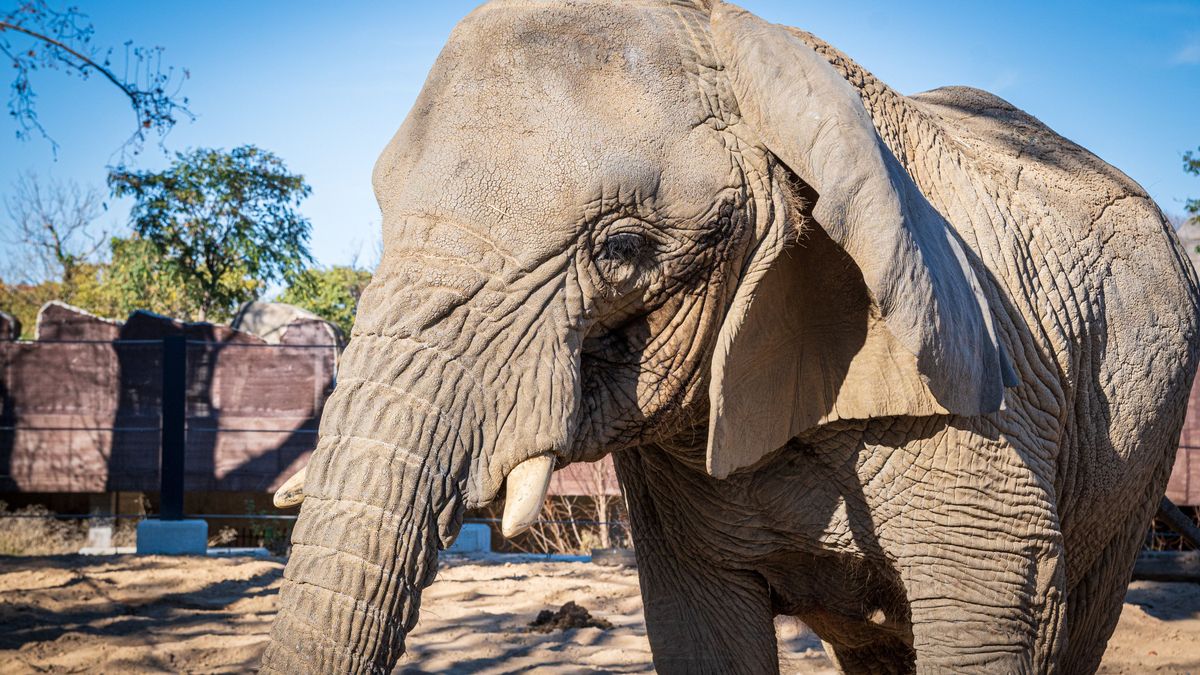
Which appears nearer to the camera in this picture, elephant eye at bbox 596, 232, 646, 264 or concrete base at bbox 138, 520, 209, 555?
elephant eye at bbox 596, 232, 646, 264

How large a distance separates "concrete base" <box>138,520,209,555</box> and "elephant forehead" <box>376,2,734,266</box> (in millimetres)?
8190

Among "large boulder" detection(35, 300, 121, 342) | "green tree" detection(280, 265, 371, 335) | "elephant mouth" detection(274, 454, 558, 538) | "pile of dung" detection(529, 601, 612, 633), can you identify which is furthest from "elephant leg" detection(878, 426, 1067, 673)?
"green tree" detection(280, 265, 371, 335)

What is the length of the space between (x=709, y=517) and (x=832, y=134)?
1.25 m

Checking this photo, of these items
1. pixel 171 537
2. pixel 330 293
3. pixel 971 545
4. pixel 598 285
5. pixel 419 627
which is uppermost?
pixel 330 293

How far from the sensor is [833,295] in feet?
8.77

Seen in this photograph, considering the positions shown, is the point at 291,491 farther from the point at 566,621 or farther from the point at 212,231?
the point at 212,231

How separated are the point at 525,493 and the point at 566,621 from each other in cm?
474

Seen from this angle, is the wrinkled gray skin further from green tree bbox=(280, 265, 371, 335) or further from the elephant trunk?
green tree bbox=(280, 265, 371, 335)

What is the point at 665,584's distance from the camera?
3.39 meters

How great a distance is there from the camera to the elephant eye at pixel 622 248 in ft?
7.45

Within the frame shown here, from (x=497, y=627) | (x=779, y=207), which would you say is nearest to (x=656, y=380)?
(x=779, y=207)

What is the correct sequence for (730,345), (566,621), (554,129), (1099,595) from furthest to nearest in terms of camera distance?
(566,621)
(1099,595)
(730,345)
(554,129)

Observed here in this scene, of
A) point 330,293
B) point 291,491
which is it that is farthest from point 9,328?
point 291,491

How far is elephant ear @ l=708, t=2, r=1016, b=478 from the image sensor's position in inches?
89.7
